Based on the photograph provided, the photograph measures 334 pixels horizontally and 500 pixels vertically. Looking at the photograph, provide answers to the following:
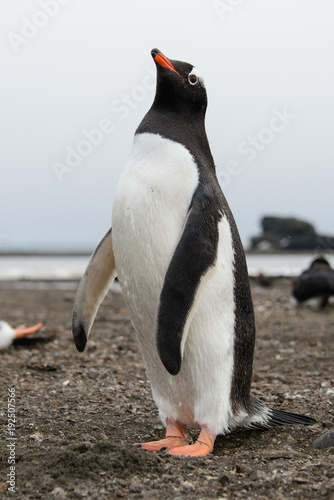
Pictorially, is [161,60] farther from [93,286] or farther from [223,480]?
[223,480]

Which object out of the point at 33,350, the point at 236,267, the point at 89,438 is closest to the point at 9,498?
the point at 89,438

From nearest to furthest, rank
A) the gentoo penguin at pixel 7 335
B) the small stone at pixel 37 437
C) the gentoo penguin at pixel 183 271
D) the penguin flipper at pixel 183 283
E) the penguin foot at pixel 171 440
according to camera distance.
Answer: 1. the penguin flipper at pixel 183 283
2. the gentoo penguin at pixel 183 271
3. the penguin foot at pixel 171 440
4. the small stone at pixel 37 437
5. the gentoo penguin at pixel 7 335

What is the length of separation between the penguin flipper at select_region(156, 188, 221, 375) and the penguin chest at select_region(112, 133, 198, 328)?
12cm

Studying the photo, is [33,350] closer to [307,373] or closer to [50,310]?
[307,373]

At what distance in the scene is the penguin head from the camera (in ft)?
11.0

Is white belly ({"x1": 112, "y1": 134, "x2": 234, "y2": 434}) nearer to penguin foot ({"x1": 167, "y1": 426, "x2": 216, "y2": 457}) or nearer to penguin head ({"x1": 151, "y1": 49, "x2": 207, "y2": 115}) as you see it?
penguin foot ({"x1": 167, "y1": 426, "x2": 216, "y2": 457})

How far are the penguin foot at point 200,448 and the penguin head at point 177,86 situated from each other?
71.4 inches

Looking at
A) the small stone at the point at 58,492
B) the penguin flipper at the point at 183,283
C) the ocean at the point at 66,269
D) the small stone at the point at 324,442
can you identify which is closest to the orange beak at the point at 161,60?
the penguin flipper at the point at 183,283

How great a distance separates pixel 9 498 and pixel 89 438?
0.97m

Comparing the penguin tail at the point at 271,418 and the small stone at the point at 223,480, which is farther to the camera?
the penguin tail at the point at 271,418

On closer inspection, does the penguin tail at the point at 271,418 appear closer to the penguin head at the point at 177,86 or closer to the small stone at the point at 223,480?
the small stone at the point at 223,480

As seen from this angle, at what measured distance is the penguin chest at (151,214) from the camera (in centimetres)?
319

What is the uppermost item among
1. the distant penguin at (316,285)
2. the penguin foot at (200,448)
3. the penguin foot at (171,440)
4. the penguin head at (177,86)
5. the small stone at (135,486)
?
the penguin head at (177,86)

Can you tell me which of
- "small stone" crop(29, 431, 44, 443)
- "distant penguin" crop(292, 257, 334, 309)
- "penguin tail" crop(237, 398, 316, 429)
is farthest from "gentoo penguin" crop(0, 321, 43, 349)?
"distant penguin" crop(292, 257, 334, 309)
